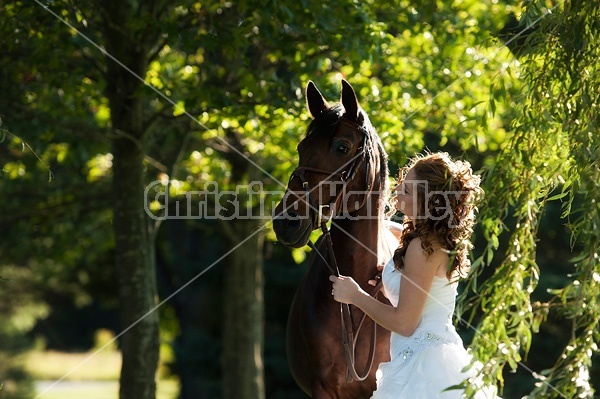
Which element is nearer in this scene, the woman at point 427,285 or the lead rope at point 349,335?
the woman at point 427,285

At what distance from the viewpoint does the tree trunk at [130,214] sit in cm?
742

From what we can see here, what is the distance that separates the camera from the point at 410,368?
436cm

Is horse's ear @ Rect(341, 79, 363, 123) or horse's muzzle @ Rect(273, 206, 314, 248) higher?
horse's ear @ Rect(341, 79, 363, 123)

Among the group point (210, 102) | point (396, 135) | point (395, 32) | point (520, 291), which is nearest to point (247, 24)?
point (210, 102)

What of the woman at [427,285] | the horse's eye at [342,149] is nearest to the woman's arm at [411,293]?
the woman at [427,285]

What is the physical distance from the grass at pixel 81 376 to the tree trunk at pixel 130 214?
17.7 m

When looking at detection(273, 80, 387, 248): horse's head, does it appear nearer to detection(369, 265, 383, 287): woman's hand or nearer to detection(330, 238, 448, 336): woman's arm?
detection(369, 265, 383, 287): woman's hand

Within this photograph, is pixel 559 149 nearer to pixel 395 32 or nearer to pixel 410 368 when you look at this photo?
pixel 410 368

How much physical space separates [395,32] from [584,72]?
599cm

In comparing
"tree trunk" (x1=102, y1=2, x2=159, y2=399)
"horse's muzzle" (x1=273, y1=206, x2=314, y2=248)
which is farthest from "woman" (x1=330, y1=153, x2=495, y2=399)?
"tree trunk" (x1=102, y1=2, x2=159, y2=399)

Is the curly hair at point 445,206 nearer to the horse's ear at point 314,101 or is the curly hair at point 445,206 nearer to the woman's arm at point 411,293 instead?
the woman's arm at point 411,293

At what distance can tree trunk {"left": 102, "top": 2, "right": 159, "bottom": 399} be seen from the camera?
7.42 metres

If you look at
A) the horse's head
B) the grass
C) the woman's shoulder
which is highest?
the horse's head

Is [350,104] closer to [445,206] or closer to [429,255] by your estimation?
[445,206]
